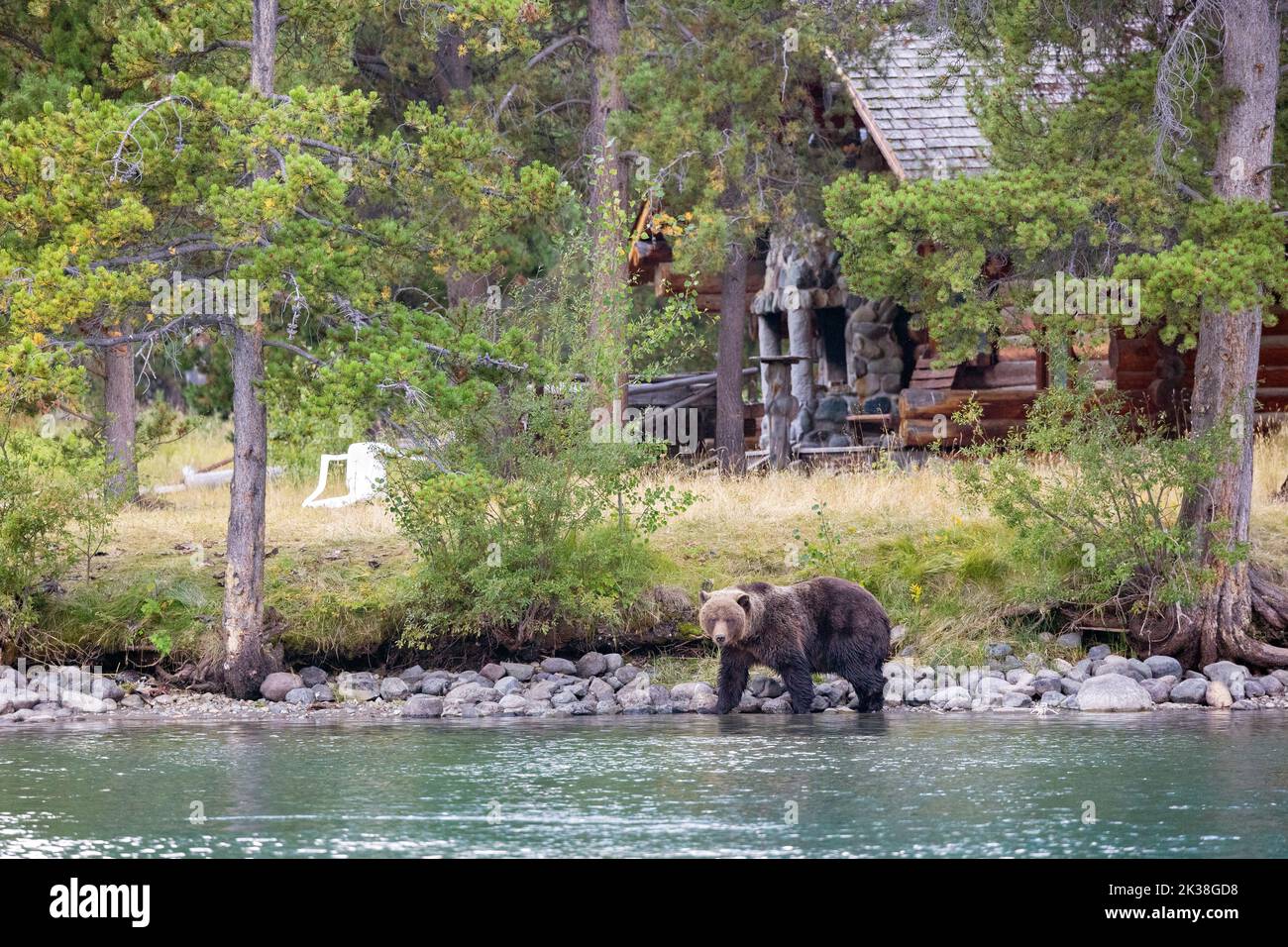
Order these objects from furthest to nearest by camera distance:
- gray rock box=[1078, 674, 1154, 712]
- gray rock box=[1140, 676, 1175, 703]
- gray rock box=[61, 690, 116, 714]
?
gray rock box=[61, 690, 116, 714], gray rock box=[1140, 676, 1175, 703], gray rock box=[1078, 674, 1154, 712]

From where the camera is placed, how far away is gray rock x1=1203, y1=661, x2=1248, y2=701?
47.4 ft

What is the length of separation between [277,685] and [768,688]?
4306mm

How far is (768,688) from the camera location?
14523 mm

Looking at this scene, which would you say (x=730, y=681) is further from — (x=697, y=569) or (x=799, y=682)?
(x=697, y=569)

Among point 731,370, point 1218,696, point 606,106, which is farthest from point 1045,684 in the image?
point 606,106

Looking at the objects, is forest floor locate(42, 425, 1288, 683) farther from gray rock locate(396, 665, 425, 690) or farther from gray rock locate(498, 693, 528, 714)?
gray rock locate(498, 693, 528, 714)

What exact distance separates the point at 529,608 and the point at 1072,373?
5.46m

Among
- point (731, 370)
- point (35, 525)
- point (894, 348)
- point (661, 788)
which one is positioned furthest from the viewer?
point (894, 348)

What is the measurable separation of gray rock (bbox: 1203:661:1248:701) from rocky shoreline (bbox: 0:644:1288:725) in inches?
0.5

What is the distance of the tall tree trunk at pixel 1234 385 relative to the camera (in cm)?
1482

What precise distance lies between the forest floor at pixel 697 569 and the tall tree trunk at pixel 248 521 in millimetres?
510

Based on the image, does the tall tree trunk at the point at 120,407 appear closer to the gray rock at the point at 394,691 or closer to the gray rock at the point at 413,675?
the gray rock at the point at 413,675

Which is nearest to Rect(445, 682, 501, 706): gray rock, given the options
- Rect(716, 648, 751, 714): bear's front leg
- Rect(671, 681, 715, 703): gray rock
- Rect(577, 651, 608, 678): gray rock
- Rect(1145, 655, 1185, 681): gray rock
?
Rect(577, 651, 608, 678): gray rock

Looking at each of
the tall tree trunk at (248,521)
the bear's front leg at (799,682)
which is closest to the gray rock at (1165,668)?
the bear's front leg at (799,682)
